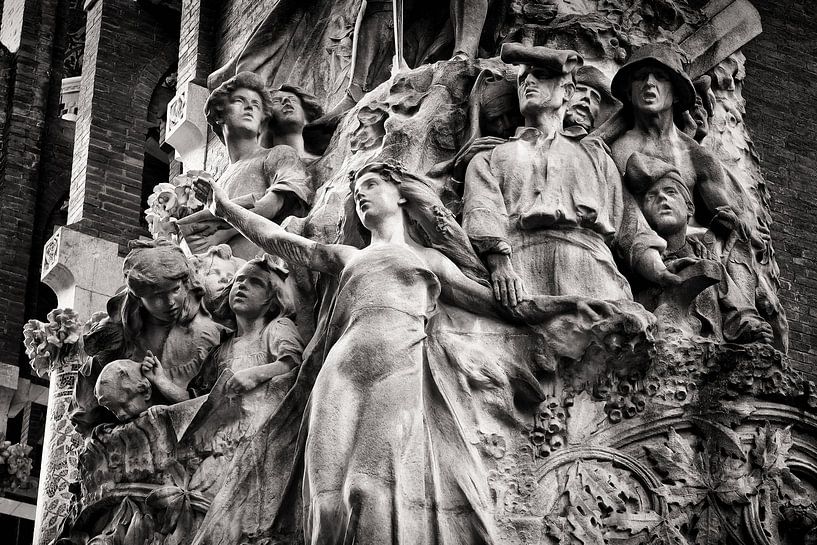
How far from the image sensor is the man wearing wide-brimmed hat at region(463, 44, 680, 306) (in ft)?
Result: 34.0

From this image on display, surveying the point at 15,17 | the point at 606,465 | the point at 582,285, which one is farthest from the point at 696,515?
the point at 15,17

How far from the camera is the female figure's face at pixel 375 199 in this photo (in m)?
10.4

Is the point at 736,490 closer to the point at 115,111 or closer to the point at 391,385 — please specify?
the point at 391,385

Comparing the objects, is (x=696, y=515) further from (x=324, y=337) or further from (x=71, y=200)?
(x=71, y=200)

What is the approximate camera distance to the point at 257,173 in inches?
498

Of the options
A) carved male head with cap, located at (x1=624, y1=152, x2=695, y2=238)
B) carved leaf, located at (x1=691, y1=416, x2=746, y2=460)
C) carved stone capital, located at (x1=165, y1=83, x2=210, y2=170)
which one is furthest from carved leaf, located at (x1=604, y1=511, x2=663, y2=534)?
carved stone capital, located at (x1=165, y1=83, x2=210, y2=170)

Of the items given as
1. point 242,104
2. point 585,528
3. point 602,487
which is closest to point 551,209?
point 602,487

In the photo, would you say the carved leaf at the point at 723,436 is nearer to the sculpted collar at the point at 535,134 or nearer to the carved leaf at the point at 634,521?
the carved leaf at the point at 634,521

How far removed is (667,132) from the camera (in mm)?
11297

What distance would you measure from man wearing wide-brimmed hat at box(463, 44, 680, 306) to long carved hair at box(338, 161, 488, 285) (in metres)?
0.10

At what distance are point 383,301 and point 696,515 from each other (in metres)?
2.12

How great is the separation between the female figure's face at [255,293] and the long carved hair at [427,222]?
2.96 ft

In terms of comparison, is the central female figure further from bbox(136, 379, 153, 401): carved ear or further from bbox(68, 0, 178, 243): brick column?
bbox(68, 0, 178, 243): brick column

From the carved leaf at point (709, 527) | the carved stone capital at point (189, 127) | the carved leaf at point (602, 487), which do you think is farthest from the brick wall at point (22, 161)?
the carved leaf at point (709, 527)
